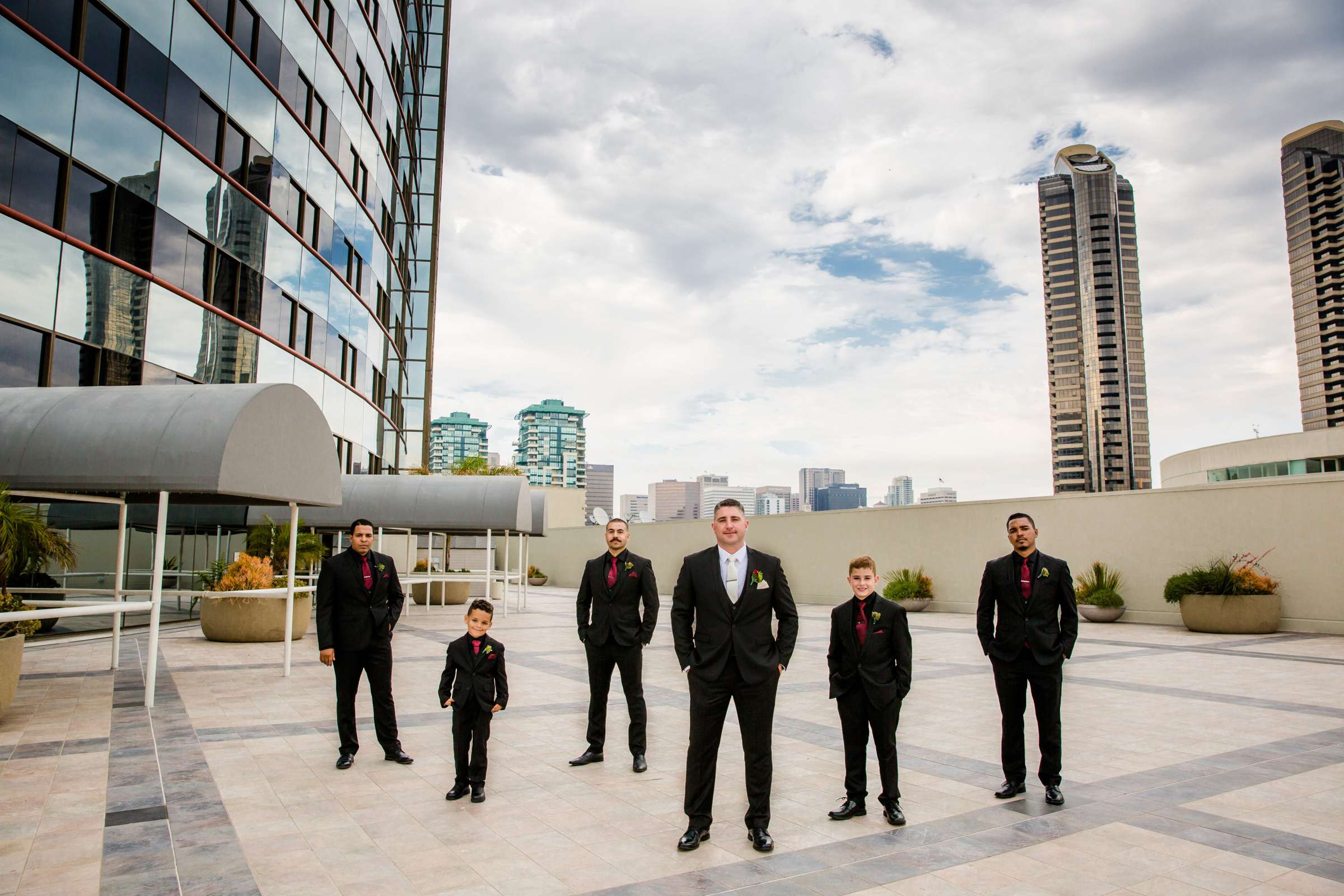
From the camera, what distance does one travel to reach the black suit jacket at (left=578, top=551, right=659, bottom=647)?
714cm

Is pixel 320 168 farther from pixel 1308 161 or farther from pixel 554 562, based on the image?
pixel 1308 161

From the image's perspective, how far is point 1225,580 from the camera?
17062 millimetres

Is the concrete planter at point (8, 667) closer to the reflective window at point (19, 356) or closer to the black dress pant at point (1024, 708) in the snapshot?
the reflective window at point (19, 356)

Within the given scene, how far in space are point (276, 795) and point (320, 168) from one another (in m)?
22.3

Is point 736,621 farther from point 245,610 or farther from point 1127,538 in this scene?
point 1127,538

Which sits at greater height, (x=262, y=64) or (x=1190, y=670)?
(x=262, y=64)

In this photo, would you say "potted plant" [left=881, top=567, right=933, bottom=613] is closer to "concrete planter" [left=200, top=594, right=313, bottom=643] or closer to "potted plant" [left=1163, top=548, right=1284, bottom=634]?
"potted plant" [left=1163, top=548, right=1284, bottom=634]

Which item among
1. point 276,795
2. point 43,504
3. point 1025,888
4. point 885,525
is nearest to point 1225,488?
point 885,525

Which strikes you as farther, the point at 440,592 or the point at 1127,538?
the point at 440,592

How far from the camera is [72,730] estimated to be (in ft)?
26.1

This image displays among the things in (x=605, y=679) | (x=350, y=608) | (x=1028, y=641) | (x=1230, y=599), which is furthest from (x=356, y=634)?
(x=1230, y=599)

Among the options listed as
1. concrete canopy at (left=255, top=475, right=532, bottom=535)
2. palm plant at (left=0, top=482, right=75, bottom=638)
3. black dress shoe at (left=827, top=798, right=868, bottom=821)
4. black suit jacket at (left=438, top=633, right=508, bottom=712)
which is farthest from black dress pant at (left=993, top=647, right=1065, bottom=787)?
concrete canopy at (left=255, top=475, right=532, bottom=535)

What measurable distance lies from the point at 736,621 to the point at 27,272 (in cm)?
1374

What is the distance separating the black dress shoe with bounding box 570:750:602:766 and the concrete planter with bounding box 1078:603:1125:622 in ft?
53.1
